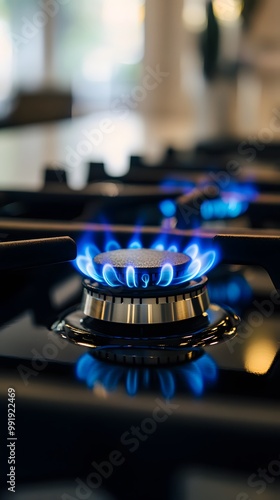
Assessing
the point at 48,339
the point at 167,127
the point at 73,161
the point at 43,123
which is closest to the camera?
the point at 48,339

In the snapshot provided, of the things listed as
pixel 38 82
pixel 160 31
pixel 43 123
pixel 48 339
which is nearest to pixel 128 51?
pixel 160 31

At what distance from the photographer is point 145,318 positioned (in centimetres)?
42

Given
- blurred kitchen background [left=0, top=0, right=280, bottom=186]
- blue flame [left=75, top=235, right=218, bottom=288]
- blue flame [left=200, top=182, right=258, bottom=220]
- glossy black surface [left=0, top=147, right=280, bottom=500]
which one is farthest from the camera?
blurred kitchen background [left=0, top=0, right=280, bottom=186]

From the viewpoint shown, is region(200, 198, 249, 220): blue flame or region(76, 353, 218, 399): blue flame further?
region(200, 198, 249, 220): blue flame

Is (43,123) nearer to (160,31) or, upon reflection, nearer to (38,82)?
(38,82)

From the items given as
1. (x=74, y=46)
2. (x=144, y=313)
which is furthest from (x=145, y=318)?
(x=74, y=46)

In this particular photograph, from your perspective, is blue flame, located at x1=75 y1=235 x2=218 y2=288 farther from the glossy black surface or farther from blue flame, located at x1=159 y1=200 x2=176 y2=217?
blue flame, located at x1=159 y1=200 x2=176 y2=217

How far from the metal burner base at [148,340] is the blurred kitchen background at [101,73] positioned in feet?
2.46

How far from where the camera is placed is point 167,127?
2.25 m

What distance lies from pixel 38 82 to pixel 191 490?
166cm

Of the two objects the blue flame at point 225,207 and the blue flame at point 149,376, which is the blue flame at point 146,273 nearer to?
the blue flame at point 149,376

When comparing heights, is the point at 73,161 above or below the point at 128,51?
below

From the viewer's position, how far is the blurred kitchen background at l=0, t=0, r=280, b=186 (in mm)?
1498

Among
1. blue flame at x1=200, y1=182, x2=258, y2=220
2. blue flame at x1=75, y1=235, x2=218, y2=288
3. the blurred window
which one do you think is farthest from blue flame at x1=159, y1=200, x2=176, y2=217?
the blurred window
